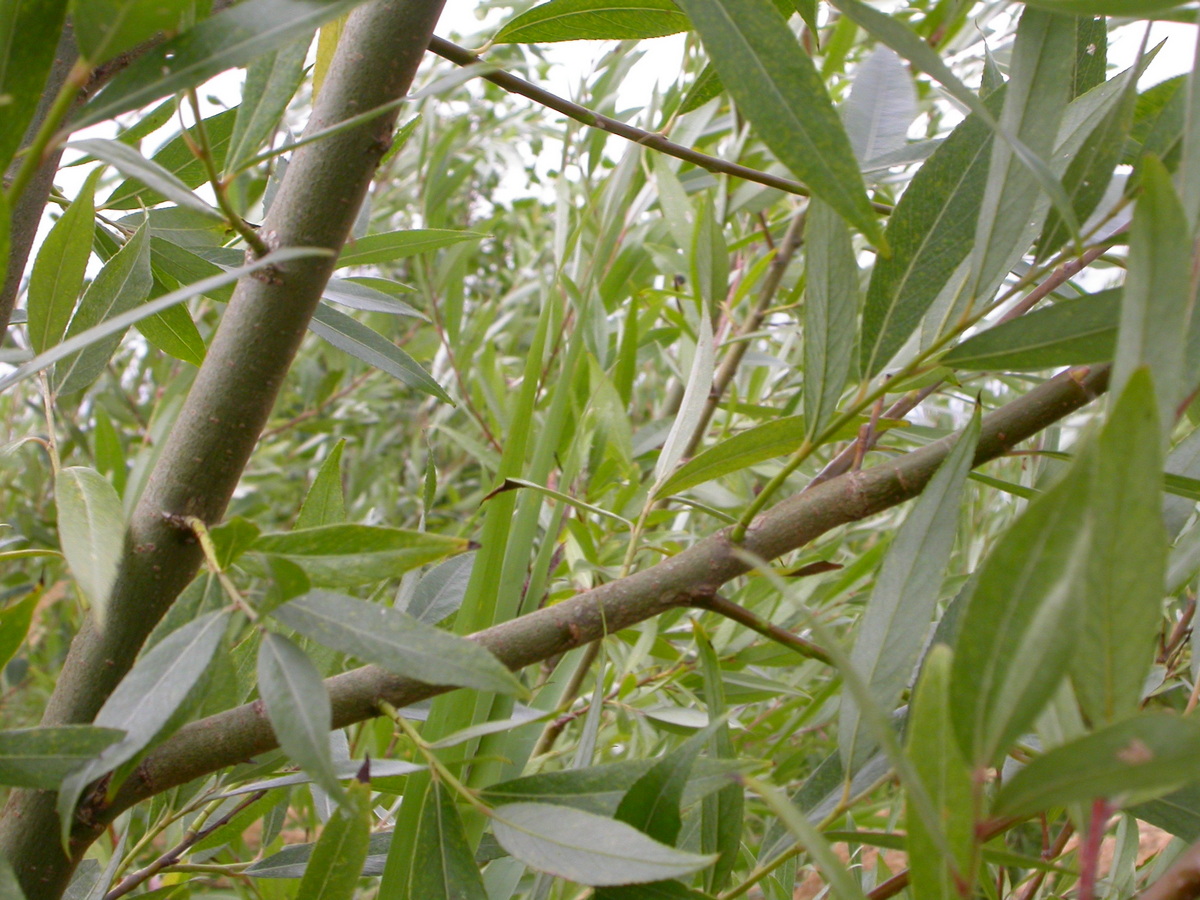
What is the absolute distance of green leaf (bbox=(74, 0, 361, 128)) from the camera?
0.19 m

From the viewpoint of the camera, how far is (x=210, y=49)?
189 mm

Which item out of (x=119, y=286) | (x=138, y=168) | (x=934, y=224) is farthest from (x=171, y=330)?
(x=934, y=224)

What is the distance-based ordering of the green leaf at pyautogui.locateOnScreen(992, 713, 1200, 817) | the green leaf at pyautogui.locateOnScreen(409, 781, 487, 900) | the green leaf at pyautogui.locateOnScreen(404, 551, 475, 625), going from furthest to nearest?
1. the green leaf at pyautogui.locateOnScreen(404, 551, 475, 625)
2. the green leaf at pyautogui.locateOnScreen(409, 781, 487, 900)
3. the green leaf at pyautogui.locateOnScreen(992, 713, 1200, 817)

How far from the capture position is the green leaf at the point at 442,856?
236mm

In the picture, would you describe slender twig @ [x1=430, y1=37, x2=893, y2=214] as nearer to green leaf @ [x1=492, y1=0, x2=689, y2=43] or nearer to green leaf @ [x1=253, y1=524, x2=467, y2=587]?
green leaf @ [x1=492, y1=0, x2=689, y2=43]

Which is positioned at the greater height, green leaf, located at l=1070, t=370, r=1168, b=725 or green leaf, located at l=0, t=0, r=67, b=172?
green leaf, located at l=0, t=0, r=67, b=172

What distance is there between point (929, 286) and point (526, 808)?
17 centimetres

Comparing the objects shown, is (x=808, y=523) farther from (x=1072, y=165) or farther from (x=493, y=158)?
(x=493, y=158)

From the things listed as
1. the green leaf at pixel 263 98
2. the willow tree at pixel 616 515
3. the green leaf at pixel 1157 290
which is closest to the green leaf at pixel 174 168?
the willow tree at pixel 616 515

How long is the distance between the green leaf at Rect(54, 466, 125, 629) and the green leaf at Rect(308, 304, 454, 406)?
0.12 meters

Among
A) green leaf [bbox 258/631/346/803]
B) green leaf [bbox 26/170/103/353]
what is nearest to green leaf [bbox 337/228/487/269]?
green leaf [bbox 26/170/103/353]

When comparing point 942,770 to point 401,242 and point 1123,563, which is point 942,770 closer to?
point 1123,563

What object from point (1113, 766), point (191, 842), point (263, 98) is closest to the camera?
point (1113, 766)

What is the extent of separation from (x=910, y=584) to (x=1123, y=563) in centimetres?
8
